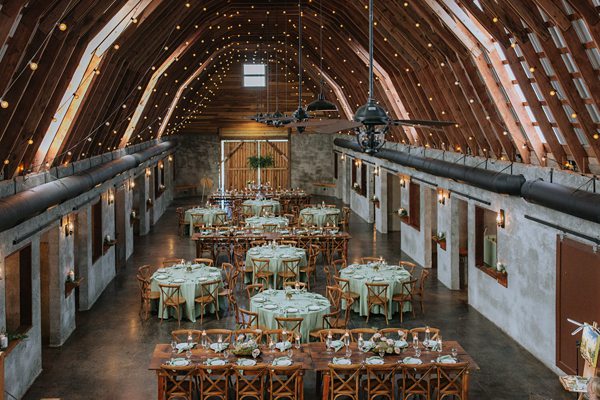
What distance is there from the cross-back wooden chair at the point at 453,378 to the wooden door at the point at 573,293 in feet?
7.63

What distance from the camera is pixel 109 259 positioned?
716 inches

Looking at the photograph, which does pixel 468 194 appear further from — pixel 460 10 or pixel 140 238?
pixel 140 238

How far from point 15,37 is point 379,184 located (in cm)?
1886

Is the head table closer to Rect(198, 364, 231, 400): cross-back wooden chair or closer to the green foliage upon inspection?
Rect(198, 364, 231, 400): cross-back wooden chair

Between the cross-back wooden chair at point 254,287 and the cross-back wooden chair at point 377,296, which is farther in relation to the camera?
the cross-back wooden chair at point 377,296

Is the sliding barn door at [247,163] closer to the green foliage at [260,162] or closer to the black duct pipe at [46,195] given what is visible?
the green foliage at [260,162]

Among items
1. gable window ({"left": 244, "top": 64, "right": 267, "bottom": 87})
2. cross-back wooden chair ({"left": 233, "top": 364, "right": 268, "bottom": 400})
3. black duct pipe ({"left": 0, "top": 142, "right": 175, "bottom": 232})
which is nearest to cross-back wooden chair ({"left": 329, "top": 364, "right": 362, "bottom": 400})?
cross-back wooden chair ({"left": 233, "top": 364, "right": 268, "bottom": 400})

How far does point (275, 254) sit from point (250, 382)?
7.97m

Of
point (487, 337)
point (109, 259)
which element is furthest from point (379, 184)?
point (487, 337)

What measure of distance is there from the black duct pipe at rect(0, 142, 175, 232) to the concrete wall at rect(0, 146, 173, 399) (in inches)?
19.0

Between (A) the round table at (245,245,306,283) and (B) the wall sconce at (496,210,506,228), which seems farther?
(A) the round table at (245,245,306,283)

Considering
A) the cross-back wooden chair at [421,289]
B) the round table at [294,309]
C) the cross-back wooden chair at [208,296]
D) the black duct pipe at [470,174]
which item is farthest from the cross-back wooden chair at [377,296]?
the cross-back wooden chair at [208,296]

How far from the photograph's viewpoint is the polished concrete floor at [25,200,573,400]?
1057 cm

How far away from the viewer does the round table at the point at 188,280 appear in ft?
48.1
